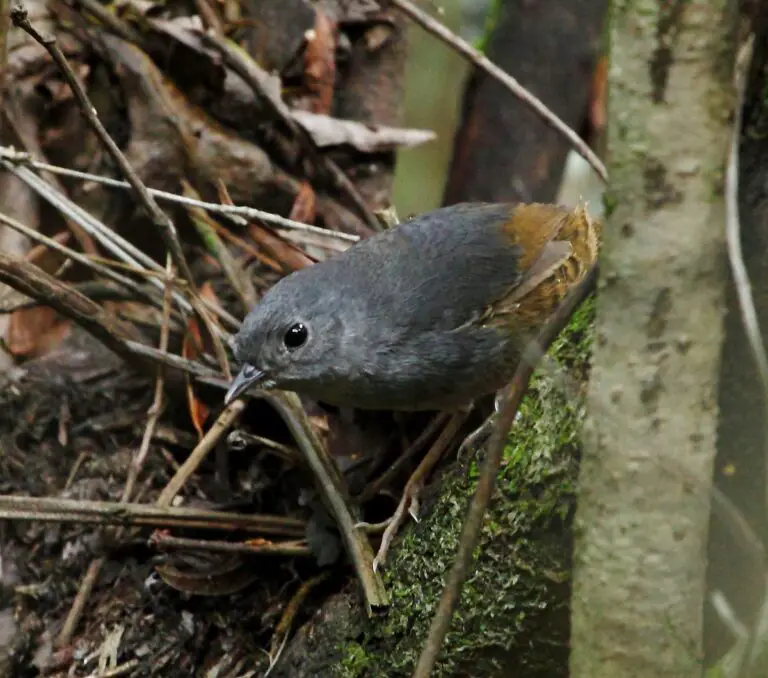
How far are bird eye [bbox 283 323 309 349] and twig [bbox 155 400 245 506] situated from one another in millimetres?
218

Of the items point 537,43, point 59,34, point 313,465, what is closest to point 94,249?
point 59,34

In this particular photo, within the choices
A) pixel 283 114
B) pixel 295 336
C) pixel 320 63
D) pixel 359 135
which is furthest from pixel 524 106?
pixel 295 336

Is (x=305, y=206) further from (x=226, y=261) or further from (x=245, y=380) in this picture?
(x=245, y=380)

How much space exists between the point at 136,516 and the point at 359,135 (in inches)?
63.1

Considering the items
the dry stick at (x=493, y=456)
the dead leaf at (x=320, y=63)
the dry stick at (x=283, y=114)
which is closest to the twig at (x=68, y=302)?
the dry stick at (x=283, y=114)

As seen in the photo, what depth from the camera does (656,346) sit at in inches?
46.1

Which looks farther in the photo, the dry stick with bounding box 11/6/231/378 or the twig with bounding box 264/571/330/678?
the twig with bounding box 264/571/330/678

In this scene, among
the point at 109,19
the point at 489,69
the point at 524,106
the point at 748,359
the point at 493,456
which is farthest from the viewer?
the point at 524,106

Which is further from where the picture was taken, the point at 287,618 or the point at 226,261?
the point at 226,261

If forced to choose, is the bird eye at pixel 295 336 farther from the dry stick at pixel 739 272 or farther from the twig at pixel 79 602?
the dry stick at pixel 739 272

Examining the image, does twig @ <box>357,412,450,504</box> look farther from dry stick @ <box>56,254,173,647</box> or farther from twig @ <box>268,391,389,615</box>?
dry stick @ <box>56,254,173,647</box>

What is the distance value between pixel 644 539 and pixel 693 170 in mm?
474

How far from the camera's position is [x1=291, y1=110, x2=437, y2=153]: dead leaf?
3.11m

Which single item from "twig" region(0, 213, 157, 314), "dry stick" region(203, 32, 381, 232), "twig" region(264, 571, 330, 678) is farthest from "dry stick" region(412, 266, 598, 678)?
"dry stick" region(203, 32, 381, 232)
